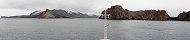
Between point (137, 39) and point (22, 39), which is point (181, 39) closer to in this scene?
point (137, 39)

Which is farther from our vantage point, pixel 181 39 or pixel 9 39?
pixel 181 39

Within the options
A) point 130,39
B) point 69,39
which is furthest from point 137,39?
point 69,39

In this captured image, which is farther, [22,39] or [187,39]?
[187,39]

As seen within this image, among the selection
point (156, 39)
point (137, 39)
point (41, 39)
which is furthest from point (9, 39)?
point (156, 39)

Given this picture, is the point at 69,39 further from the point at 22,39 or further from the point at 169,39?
the point at 169,39

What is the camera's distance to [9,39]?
81000 millimetres

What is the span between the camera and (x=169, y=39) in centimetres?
8544

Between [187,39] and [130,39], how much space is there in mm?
15400

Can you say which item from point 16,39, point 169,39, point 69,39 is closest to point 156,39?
point 169,39

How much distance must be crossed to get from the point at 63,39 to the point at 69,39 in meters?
1.82

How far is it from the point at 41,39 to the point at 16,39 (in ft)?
20.1

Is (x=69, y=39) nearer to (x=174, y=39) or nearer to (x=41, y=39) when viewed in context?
(x=41, y=39)

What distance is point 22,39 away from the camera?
8094 centimetres

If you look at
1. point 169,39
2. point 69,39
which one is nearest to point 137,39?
point 169,39
